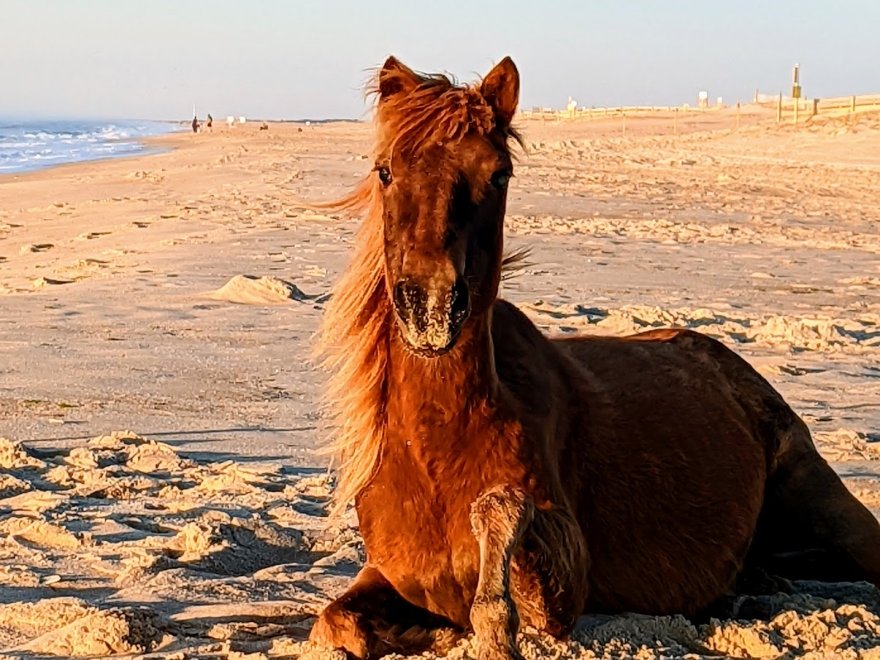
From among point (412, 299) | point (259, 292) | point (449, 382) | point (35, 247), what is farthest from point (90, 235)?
point (412, 299)

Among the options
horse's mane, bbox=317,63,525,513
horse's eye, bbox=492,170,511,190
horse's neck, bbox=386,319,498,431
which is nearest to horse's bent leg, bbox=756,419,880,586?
horse's mane, bbox=317,63,525,513

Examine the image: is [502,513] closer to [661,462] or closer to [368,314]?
[368,314]

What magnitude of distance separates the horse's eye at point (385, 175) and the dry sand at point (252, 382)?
4.15ft

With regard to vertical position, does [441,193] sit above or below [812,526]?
above

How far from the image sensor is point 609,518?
3.70 m

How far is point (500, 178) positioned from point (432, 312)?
487mm

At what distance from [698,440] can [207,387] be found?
3755 millimetres

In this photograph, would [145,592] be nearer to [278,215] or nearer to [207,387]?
[207,387]

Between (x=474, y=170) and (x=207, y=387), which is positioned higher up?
(x=474, y=170)

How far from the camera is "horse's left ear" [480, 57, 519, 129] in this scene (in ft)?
10.8

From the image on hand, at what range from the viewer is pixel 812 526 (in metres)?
4.34

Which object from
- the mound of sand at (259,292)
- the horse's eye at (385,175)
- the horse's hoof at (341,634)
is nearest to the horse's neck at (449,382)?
the horse's eye at (385,175)

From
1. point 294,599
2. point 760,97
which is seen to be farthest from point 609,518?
point 760,97

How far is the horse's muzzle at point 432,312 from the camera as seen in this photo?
2836mm
